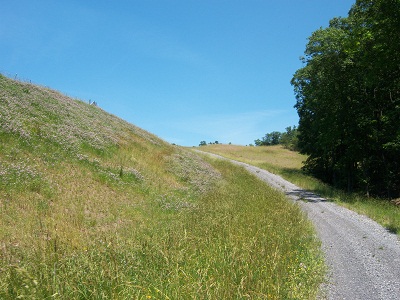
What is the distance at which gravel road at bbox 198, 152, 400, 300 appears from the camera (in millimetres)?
7241

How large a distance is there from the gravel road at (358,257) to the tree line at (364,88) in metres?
10.5

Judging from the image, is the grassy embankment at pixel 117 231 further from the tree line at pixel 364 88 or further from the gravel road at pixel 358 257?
the tree line at pixel 364 88

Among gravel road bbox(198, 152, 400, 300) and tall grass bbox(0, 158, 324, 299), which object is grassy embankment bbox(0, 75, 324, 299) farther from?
gravel road bbox(198, 152, 400, 300)

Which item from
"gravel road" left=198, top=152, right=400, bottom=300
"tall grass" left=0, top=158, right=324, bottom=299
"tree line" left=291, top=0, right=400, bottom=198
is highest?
"tree line" left=291, top=0, right=400, bottom=198

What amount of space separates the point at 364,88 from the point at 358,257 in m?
22.3

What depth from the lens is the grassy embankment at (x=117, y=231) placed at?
5.44 metres

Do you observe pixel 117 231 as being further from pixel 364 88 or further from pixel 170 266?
pixel 364 88

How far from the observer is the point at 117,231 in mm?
9625

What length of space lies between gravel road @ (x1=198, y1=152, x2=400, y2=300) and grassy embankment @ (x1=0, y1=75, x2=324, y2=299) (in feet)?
1.72

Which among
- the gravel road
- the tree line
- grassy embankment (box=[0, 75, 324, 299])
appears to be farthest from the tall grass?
the tree line

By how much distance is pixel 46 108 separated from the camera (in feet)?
75.0

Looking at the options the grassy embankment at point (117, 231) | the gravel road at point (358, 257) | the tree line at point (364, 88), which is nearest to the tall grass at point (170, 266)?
the grassy embankment at point (117, 231)

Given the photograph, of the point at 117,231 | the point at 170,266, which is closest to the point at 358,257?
the point at 170,266

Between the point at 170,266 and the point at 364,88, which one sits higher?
the point at 364,88
